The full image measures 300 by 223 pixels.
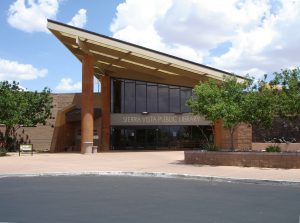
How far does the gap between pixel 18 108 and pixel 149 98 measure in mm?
11976

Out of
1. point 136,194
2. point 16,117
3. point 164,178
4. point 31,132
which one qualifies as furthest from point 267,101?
point 31,132

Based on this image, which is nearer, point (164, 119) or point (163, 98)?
point (164, 119)

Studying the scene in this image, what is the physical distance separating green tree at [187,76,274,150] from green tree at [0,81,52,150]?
15.8m

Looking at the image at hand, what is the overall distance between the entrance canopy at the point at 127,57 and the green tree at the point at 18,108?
5.06 metres

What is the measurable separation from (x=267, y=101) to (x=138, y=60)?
14.4 metres

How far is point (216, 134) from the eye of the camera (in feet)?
114

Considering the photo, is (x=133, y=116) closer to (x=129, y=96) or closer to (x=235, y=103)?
(x=129, y=96)

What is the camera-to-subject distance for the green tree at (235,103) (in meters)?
20.7

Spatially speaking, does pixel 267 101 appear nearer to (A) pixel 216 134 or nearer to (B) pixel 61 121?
(A) pixel 216 134

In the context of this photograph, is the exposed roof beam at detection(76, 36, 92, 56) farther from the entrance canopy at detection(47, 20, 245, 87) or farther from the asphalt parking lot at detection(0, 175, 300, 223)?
the asphalt parking lot at detection(0, 175, 300, 223)

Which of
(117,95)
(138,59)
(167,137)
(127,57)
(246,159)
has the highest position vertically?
(127,57)

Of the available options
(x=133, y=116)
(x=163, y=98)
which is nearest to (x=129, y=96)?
(x=133, y=116)

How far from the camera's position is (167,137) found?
3950 centimetres

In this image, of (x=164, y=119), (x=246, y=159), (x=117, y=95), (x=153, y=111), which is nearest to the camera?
(x=246, y=159)
